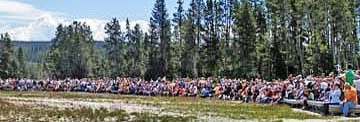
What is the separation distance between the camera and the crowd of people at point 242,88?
94.7 ft

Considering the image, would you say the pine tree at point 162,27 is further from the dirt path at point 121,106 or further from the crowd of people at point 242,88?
the dirt path at point 121,106

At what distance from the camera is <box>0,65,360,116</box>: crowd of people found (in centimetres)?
2886

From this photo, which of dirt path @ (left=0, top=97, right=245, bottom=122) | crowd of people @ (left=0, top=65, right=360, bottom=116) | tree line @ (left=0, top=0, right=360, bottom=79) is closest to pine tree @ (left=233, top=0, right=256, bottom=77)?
tree line @ (left=0, top=0, right=360, bottom=79)

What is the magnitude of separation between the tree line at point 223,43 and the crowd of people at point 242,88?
20097 mm

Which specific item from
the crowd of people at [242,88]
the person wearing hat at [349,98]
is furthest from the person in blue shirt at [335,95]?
the person wearing hat at [349,98]

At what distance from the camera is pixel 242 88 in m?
43.8

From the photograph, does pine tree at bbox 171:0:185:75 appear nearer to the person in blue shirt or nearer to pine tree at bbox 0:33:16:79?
pine tree at bbox 0:33:16:79

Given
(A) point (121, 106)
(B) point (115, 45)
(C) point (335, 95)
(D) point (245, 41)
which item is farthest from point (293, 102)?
(B) point (115, 45)

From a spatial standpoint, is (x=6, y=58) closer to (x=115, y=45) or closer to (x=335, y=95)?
(x=115, y=45)

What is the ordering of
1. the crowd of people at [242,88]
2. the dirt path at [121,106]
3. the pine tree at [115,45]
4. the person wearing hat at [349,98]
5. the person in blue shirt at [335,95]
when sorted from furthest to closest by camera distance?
1. the pine tree at [115,45]
2. the crowd of people at [242,88]
3. the person in blue shirt at [335,95]
4. the person wearing hat at [349,98]
5. the dirt path at [121,106]

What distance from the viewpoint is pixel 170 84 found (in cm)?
5556

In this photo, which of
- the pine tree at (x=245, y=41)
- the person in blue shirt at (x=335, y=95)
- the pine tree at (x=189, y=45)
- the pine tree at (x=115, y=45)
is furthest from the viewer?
the pine tree at (x=115, y=45)

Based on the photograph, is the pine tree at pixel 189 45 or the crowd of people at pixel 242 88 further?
the pine tree at pixel 189 45

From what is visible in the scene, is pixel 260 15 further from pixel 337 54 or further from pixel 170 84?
pixel 170 84
